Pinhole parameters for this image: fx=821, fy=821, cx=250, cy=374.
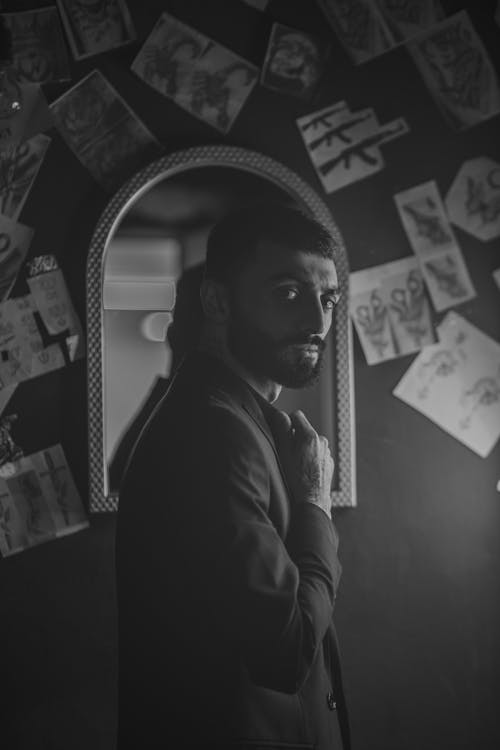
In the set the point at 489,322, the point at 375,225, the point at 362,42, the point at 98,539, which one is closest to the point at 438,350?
the point at 489,322

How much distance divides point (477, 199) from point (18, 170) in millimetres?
1027

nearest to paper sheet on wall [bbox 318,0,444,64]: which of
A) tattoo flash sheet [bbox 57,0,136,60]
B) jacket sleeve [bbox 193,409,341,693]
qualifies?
tattoo flash sheet [bbox 57,0,136,60]

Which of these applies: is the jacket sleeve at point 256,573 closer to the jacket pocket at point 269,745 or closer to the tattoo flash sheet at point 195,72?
the jacket pocket at point 269,745

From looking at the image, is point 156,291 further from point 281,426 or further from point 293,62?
point 293,62

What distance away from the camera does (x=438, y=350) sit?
187 cm

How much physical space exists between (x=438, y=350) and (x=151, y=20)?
960mm

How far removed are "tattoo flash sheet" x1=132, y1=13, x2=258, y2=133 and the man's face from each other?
55 cm

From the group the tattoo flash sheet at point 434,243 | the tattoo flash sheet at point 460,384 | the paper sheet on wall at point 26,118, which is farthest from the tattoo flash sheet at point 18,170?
the tattoo flash sheet at point 460,384

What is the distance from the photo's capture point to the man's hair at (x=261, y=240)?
1.41m

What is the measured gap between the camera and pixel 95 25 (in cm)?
174

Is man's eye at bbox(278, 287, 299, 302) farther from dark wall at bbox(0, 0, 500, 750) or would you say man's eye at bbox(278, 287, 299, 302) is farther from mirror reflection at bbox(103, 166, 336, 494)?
dark wall at bbox(0, 0, 500, 750)

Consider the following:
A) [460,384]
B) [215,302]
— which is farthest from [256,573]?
[460,384]

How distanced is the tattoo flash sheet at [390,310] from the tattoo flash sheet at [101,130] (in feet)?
Answer: 1.79

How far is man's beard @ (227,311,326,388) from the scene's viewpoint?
1.38 m
